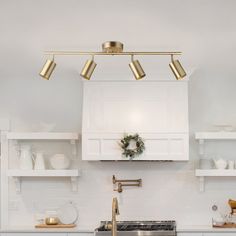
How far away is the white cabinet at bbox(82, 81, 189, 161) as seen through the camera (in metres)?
5.87

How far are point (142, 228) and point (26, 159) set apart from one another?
151 cm

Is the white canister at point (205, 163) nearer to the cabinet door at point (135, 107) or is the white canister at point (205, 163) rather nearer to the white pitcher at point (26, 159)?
the cabinet door at point (135, 107)

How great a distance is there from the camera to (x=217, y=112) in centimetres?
628

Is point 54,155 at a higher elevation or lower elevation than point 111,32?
lower

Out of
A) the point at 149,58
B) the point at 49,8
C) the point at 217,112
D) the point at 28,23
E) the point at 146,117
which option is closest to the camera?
the point at 49,8

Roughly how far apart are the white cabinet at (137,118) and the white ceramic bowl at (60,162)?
327 mm

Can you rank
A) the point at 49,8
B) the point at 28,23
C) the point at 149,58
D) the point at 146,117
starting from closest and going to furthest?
1. the point at 49,8
2. the point at 28,23
3. the point at 149,58
4. the point at 146,117

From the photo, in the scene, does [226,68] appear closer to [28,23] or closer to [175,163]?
[175,163]

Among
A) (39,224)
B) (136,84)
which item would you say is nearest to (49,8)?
(136,84)

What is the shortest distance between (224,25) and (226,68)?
183 cm

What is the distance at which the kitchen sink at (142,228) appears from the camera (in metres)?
5.58

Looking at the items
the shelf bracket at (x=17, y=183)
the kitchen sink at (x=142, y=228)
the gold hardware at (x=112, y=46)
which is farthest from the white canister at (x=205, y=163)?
the gold hardware at (x=112, y=46)

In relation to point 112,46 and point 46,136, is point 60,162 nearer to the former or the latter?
point 46,136

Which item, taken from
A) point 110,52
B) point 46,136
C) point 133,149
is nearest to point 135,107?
point 133,149
